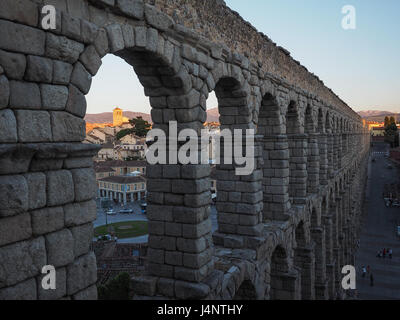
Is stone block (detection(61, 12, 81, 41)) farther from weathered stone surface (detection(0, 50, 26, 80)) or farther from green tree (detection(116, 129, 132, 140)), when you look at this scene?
green tree (detection(116, 129, 132, 140))

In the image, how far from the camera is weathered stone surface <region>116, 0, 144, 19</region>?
438 centimetres

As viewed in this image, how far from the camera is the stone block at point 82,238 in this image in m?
3.79

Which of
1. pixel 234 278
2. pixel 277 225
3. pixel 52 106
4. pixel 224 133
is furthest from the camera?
pixel 277 225

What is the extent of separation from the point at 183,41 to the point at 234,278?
4503mm

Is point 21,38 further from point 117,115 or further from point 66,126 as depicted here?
point 117,115

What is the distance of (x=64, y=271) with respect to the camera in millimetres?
3633

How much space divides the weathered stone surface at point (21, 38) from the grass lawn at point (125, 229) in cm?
2957

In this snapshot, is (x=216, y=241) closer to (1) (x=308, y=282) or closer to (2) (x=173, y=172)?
(2) (x=173, y=172)

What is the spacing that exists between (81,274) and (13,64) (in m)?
2.22

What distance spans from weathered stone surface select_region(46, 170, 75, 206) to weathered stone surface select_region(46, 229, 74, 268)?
1.06 feet

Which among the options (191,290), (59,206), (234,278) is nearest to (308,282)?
(234,278)

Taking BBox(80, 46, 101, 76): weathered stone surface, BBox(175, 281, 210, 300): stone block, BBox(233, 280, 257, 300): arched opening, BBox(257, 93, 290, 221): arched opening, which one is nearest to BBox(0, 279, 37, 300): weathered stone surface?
BBox(80, 46, 101, 76): weathered stone surface

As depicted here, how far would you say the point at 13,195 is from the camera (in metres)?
3.16
